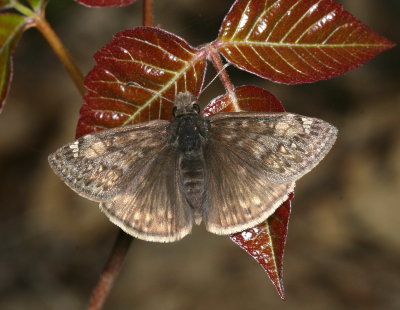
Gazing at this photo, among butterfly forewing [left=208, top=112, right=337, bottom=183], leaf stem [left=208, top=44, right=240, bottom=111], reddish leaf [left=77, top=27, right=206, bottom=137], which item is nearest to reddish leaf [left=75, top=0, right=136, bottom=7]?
reddish leaf [left=77, top=27, right=206, bottom=137]

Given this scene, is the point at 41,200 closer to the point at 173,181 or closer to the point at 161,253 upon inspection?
the point at 161,253

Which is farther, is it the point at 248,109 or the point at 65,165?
the point at 65,165

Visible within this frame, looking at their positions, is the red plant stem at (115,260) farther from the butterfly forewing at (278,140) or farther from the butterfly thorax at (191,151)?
the butterfly forewing at (278,140)

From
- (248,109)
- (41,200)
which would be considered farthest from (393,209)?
(248,109)

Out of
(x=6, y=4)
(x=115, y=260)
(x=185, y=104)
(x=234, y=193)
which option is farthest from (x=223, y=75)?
(x=6, y=4)

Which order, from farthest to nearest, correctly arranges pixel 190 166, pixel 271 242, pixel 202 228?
pixel 202 228
pixel 190 166
pixel 271 242

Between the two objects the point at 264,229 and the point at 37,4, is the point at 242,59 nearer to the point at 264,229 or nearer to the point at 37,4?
the point at 264,229
